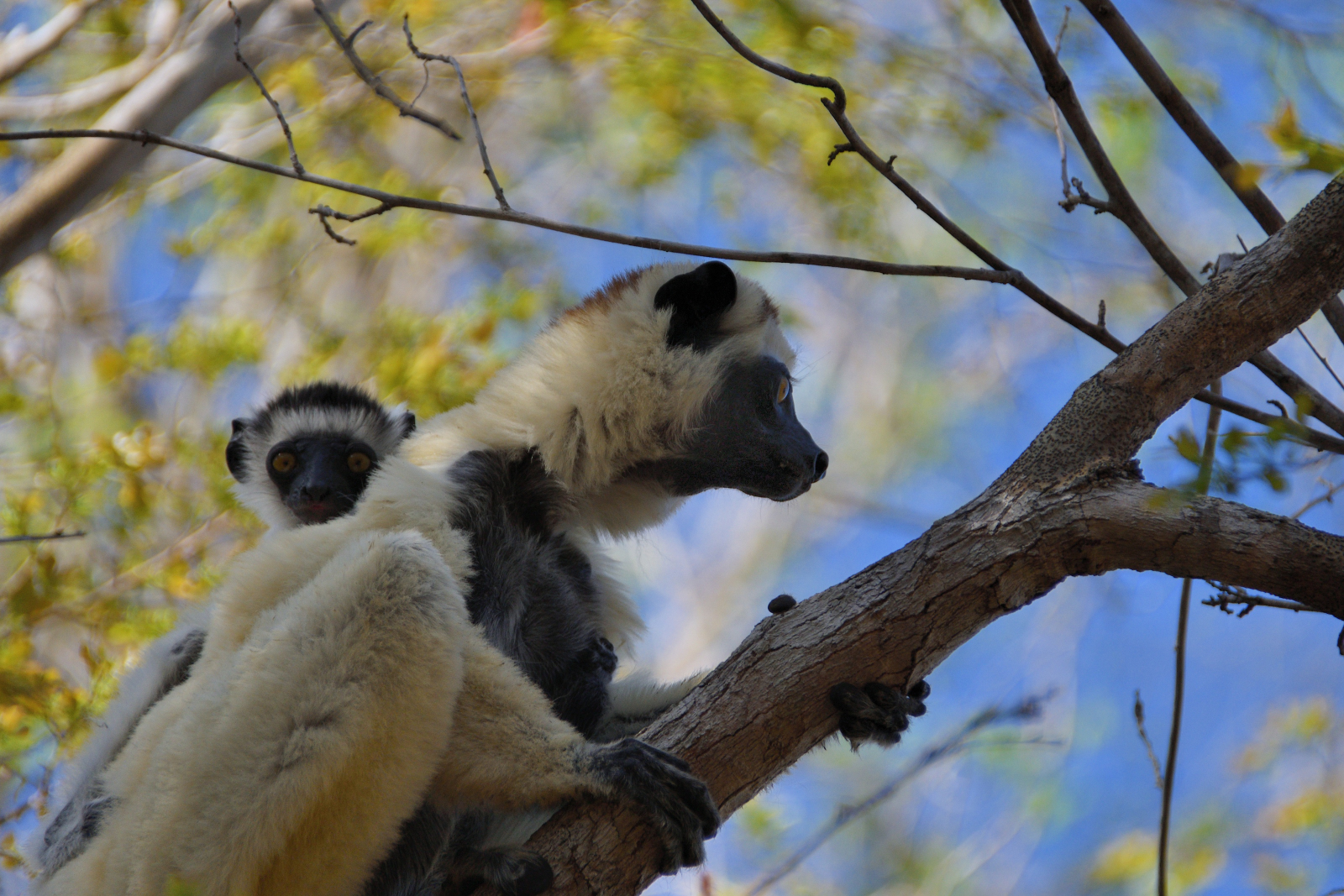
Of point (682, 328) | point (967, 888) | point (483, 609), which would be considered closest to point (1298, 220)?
point (682, 328)

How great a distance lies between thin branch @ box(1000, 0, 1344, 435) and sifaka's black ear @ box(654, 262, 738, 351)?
1.21m

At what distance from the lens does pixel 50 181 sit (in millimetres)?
5695

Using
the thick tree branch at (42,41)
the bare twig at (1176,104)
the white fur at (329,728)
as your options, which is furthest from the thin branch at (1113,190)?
the thick tree branch at (42,41)

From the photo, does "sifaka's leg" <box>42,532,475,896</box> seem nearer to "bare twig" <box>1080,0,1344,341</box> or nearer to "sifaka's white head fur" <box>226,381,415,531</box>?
"sifaka's white head fur" <box>226,381,415,531</box>

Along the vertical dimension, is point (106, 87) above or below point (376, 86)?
above

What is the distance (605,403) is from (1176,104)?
79.4 inches

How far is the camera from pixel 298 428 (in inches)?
198

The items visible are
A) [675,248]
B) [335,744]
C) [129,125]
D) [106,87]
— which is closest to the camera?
[335,744]

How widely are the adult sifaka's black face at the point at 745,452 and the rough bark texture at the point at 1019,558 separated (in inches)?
34.5

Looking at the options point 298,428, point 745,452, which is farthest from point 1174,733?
point 298,428

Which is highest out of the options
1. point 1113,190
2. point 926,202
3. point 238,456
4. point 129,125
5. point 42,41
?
point 42,41

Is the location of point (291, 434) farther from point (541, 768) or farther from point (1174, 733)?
point (1174, 733)

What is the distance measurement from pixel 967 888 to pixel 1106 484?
6.18 meters

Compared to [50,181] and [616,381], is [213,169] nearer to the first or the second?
[50,181]
